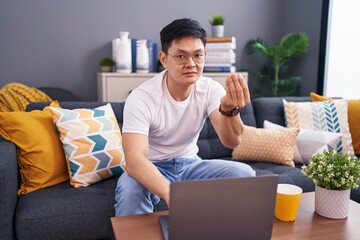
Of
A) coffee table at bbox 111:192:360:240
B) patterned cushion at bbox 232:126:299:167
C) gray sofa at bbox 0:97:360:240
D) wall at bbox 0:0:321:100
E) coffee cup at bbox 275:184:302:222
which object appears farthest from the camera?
wall at bbox 0:0:321:100

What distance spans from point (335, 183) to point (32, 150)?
1.28m

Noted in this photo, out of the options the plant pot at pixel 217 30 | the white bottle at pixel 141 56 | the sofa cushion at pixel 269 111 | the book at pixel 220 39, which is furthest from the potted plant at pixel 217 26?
the sofa cushion at pixel 269 111

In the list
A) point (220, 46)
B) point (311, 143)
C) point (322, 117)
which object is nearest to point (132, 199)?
point (311, 143)

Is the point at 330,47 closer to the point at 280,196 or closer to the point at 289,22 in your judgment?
the point at 289,22

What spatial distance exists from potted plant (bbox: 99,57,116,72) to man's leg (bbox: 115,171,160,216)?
1.69 m

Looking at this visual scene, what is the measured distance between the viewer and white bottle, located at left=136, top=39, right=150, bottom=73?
2742mm

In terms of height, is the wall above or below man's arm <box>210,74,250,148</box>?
above

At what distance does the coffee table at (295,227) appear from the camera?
979 mm

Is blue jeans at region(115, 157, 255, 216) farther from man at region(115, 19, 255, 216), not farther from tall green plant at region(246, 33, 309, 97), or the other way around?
tall green plant at region(246, 33, 309, 97)

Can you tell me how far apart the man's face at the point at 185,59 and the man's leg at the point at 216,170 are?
379 mm

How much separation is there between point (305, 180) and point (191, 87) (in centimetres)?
81

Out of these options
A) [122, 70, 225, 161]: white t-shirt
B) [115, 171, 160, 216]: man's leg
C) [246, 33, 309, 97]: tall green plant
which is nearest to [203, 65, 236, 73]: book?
[246, 33, 309, 97]: tall green plant

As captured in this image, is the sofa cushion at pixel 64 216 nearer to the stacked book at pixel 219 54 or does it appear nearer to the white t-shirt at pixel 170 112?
the white t-shirt at pixel 170 112

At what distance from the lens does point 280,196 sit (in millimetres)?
1099
